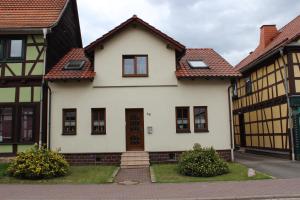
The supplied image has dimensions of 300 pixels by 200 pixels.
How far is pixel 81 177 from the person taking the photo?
14391 millimetres

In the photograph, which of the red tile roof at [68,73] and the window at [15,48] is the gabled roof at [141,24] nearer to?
the red tile roof at [68,73]

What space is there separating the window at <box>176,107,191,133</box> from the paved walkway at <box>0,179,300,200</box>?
583 centimetres

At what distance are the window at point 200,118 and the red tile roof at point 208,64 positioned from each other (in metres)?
1.80

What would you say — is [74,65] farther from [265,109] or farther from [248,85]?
[248,85]

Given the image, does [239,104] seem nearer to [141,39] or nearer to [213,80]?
[213,80]

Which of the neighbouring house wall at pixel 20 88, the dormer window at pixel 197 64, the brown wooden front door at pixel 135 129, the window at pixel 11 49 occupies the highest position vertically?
the window at pixel 11 49

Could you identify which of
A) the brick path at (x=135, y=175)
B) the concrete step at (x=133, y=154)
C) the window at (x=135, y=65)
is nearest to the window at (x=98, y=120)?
the concrete step at (x=133, y=154)

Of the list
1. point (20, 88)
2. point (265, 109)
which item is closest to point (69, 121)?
point (20, 88)

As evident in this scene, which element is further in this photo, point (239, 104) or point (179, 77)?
point (239, 104)

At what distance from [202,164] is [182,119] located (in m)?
4.39

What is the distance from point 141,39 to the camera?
1889 cm

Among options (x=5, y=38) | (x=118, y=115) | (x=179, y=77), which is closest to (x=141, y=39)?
(x=179, y=77)

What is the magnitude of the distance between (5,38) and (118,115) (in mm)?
7306

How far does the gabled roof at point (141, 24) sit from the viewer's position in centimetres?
1833
